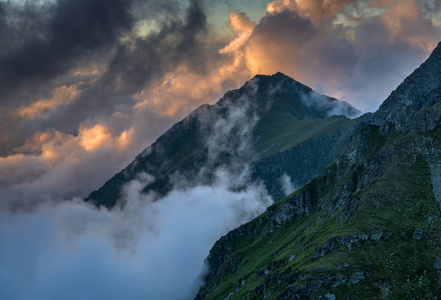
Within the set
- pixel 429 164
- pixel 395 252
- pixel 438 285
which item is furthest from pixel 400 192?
pixel 438 285

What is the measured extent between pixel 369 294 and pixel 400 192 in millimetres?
58442

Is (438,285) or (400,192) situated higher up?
(400,192)

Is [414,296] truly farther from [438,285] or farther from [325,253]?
[325,253]

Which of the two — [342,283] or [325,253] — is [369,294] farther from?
[325,253]

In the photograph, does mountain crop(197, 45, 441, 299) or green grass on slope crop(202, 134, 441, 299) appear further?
mountain crop(197, 45, 441, 299)

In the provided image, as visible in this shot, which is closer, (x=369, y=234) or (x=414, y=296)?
(x=414, y=296)

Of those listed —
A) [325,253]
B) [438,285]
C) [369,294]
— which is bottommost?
[438,285]

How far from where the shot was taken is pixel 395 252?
368 feet

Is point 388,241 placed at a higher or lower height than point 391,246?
higher

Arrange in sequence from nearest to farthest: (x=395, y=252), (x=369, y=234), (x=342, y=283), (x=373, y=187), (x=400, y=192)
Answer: (x=342, y=283) < (x=395, y=252) < (x=369, y=234) < (x=400, y=192) < (x=373, y=187)

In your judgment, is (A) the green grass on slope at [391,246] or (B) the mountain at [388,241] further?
(B) the mountain at [388,241]

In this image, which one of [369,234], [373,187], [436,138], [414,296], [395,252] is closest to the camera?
[414,296]

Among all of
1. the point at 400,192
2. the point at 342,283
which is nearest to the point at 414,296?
the point at 342,283

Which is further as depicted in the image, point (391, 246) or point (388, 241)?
point (388, 241)
